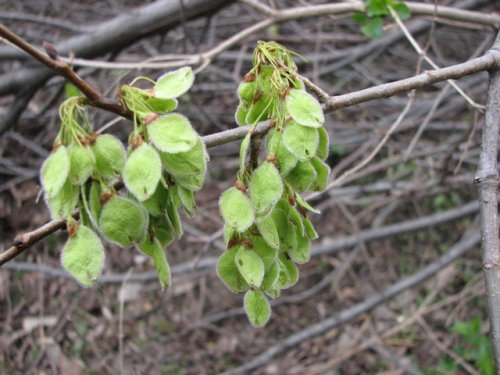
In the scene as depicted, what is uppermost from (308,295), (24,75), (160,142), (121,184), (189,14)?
(160,142)

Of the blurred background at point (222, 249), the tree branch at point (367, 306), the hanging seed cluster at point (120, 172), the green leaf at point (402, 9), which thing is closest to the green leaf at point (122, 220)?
the hanging seed cluster at point (120, 172)

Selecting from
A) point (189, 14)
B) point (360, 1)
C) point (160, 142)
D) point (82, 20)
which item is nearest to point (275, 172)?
point (160, 142)

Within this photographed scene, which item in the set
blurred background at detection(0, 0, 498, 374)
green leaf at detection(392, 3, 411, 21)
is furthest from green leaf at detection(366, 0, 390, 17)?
blurred background at detection(0, 0, 498, 374)

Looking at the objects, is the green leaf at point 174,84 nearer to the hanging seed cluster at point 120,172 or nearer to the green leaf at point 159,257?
the hanging seed cluster at point 120,172

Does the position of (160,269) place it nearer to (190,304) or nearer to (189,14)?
(189,14)

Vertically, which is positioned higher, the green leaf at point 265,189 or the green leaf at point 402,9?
the green leaf at point 265,189

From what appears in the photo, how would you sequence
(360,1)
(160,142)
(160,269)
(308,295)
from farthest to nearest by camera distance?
(308,295), (360,1), (160,269), (160,142)
